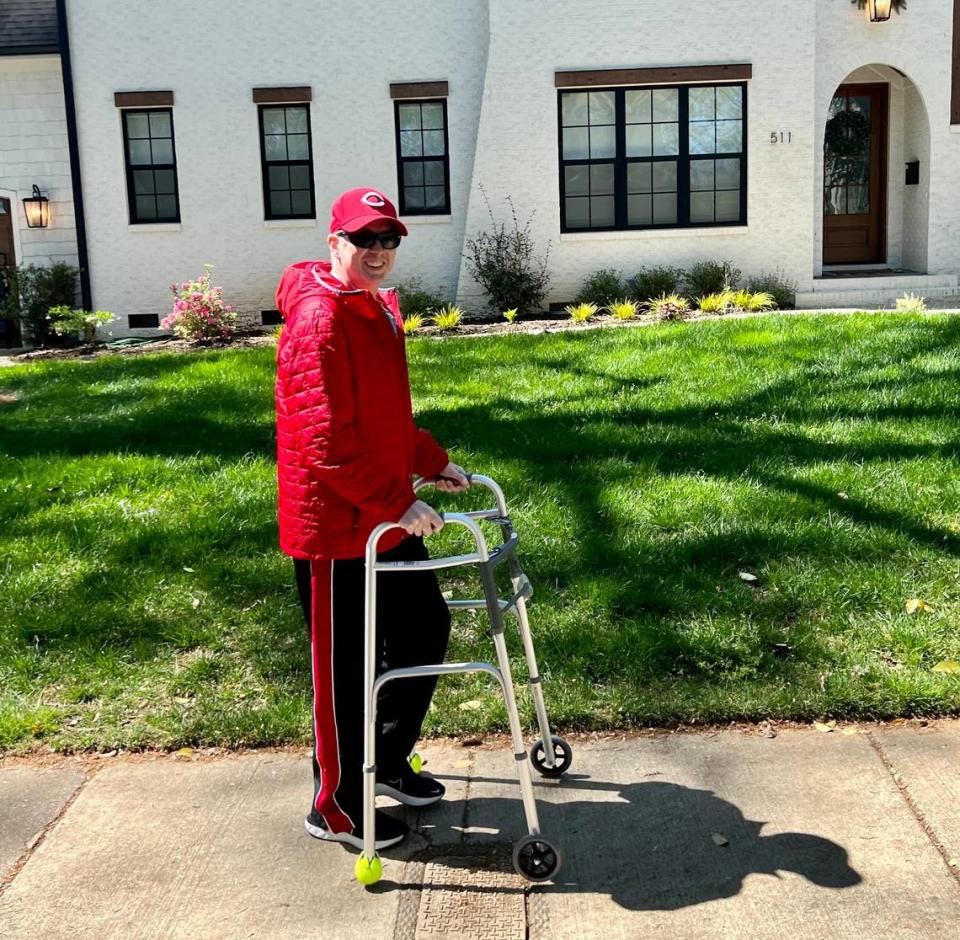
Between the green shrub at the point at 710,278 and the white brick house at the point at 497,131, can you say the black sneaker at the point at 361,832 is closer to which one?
the green shrub at the point at 710,278

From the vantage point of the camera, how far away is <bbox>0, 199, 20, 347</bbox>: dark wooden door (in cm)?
1886

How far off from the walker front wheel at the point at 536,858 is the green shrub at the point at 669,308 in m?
10.8

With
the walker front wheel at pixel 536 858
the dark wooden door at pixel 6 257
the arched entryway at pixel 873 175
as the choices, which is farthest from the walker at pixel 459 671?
the dark wooden door at pixel 6 257

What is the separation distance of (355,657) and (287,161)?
49.5 ft

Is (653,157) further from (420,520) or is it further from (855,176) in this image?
(420,520)

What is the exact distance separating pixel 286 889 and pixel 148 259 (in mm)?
15566

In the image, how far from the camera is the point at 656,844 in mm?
3777

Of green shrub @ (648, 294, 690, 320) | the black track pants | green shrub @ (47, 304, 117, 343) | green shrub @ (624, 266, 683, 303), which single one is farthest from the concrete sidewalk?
green shrub @ (47, 304, 117, 343)

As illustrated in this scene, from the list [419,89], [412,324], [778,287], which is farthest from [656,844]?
[419,89]

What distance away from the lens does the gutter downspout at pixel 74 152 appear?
17.2m

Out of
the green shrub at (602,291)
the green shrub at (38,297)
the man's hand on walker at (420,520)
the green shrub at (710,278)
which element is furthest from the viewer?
the green shrub at (38,297)

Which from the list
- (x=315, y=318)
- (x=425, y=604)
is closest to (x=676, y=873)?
(x=425, y=604)

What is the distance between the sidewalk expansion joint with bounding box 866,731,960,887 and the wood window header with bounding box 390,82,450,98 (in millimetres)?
14250

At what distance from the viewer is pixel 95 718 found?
487 centimetres
